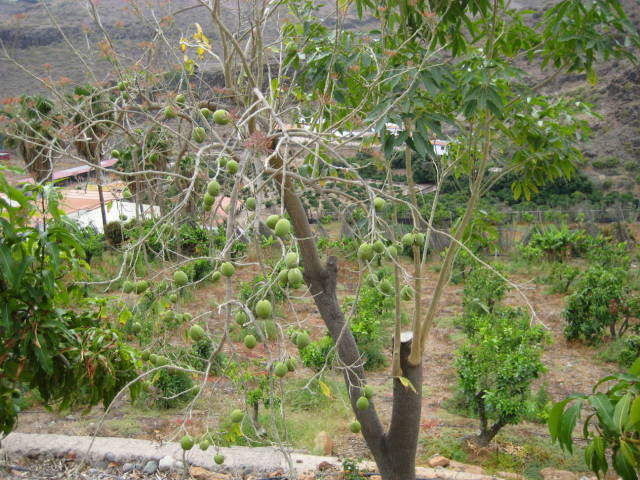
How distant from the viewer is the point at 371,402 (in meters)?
2.90

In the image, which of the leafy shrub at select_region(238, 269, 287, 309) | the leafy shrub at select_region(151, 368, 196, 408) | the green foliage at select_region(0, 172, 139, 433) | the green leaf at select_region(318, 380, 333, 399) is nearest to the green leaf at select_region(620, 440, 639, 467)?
the green leaf at select_region(318, 380, 333, 399)

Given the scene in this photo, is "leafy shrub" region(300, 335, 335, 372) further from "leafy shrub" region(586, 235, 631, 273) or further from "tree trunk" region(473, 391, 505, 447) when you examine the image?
"leafy shrub" region(586, 235, 631, 273)

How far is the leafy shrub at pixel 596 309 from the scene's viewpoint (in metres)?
6.84

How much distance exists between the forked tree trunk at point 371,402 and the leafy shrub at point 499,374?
1.48 m

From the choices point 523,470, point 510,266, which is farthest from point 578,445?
point 510,266

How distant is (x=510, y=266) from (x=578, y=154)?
7779 mm

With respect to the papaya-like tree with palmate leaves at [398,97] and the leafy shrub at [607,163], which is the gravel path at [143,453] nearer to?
the papaya-like tree with palmate leaves at [398,97]

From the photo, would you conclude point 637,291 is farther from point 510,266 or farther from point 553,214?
point 553,214

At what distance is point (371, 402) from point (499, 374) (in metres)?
1.79

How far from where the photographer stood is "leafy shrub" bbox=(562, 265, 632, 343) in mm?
6844

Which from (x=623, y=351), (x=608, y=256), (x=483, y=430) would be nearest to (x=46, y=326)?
(x=483, y=430)

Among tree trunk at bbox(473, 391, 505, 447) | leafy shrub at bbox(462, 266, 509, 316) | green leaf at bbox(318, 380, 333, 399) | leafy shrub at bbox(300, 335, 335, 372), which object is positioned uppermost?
green leaf at bbox(318, 380, 333, 399)

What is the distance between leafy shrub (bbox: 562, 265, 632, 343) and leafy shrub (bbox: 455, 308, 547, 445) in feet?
7.84

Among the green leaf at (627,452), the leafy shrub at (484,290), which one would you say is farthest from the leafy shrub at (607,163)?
the green leaf at (627,452)
